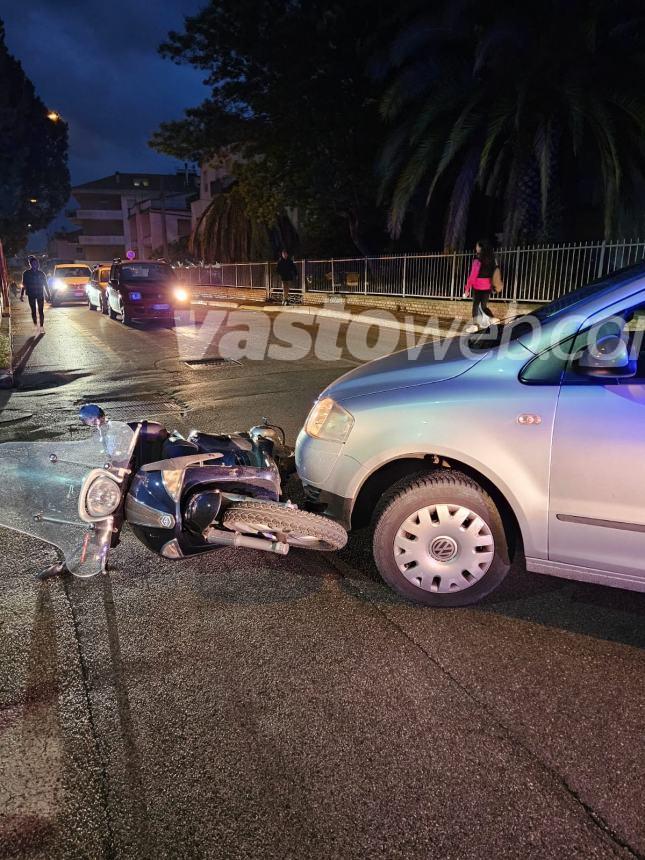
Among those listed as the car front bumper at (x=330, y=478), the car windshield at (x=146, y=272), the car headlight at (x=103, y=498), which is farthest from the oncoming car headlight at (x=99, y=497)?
the car windshield at (x=146, y=272)

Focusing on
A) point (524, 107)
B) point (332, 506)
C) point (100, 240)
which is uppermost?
point (100, 240)

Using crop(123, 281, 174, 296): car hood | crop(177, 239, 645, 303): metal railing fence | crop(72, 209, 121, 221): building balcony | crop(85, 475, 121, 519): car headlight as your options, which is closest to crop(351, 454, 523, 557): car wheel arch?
crop(85, 475, 121, 519): car headlight

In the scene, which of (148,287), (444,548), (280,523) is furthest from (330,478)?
(148,287)

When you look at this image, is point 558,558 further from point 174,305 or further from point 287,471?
point 174,305

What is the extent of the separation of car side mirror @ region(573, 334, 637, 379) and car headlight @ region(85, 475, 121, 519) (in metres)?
2.30

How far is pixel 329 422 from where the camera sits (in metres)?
3.54

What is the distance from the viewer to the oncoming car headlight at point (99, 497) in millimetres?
3191

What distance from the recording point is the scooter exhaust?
3.28 meters

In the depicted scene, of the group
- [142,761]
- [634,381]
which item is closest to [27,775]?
[142,761]

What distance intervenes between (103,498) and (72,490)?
21 centimetres

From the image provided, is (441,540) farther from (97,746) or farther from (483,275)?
(483,275)

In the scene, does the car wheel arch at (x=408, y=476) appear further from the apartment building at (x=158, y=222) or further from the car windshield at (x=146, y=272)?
the apartment building at (x=158, y=222)

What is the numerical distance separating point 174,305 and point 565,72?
11.7 meters

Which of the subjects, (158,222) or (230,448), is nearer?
(230,448)
